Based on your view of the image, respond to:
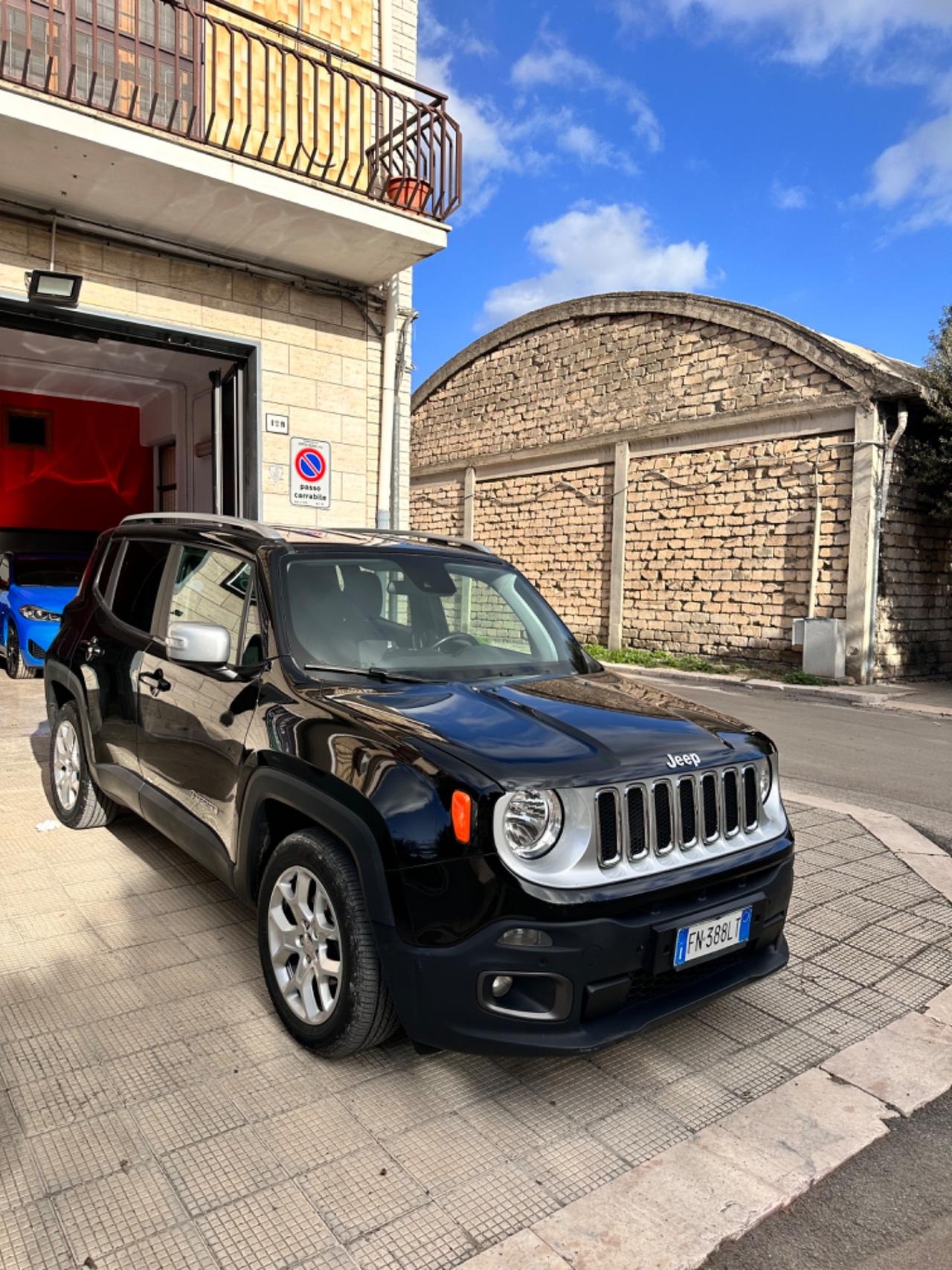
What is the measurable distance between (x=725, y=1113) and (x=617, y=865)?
87 cm

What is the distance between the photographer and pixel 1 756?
6.59 meters

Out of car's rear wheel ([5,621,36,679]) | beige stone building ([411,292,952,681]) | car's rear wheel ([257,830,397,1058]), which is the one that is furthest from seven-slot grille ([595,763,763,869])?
beige stone building ([411,292,952,681])

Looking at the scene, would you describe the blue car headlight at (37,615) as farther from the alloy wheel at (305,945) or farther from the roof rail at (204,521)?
the alloy wheel at (305,945)

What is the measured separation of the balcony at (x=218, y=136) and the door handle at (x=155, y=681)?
5334 mm

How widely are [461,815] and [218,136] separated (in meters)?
8.64

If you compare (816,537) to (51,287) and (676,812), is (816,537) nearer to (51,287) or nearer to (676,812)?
(51,287)

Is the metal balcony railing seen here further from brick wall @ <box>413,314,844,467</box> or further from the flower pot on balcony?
brick wall @ <box>413,314,844,467</box>

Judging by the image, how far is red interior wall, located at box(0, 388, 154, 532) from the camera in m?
14.7

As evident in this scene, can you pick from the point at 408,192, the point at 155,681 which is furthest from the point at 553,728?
the point at 408,192

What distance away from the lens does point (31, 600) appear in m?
9.77

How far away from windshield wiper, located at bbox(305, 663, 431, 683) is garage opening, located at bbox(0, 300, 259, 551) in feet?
21.6

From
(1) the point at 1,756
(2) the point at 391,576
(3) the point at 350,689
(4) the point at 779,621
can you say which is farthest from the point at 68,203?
(4) the point at 779,621

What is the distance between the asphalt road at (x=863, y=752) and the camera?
6375 millimetres

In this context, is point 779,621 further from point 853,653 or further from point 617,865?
point 617,865
